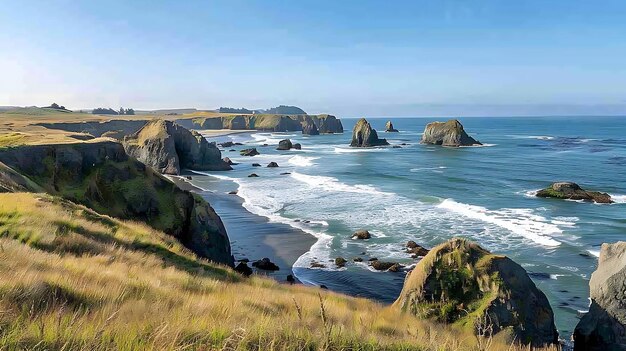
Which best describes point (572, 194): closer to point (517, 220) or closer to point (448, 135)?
point (517, 220)

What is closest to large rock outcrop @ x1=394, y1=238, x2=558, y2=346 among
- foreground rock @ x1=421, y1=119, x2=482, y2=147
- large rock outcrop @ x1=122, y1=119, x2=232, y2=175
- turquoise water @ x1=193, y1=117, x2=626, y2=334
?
turquoise water @ x1=193, y1=117, x2=626, y2=334

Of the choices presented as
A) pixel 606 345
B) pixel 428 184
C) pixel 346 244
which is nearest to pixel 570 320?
pixel 606 345

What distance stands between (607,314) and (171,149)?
2291 inches

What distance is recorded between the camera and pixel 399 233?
2998 cm

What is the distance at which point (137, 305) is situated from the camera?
638 cm

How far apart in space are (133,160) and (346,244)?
44.6ft

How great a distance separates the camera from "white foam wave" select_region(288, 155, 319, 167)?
72.1 metres

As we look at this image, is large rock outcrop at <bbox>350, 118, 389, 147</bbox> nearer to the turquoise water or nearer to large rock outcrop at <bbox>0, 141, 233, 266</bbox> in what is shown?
the turquoise water

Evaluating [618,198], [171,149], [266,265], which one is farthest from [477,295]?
[171,149]

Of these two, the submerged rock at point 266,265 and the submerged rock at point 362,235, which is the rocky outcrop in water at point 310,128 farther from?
the submerged rock at point 266,265

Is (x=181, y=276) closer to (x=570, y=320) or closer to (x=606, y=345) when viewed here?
(x=606, y=345)

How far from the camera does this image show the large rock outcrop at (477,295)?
1229 cm

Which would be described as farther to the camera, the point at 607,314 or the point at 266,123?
the point at 266,123

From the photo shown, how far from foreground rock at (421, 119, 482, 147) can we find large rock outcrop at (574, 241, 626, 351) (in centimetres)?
9297
